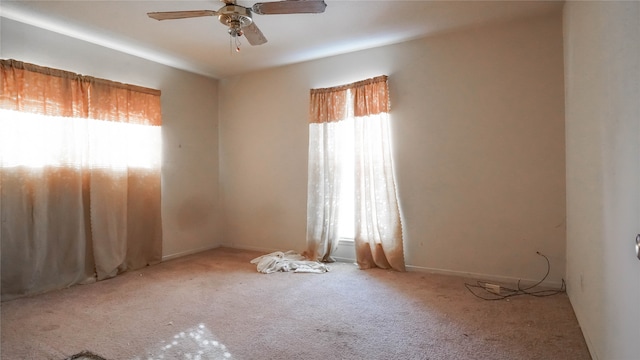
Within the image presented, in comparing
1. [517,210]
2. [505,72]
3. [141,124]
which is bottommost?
[517,210]

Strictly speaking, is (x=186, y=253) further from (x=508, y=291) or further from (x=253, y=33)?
(x=508, y=291)

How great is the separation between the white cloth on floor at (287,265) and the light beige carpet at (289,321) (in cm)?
25

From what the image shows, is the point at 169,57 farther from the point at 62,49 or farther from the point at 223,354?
the point at 223,354

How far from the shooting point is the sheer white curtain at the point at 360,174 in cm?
336


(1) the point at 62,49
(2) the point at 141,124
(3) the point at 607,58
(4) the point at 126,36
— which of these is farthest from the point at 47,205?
(3) the point at 607,58

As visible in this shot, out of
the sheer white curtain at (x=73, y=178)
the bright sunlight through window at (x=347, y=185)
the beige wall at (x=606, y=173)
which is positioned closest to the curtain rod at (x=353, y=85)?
the bright sunlight through window at (x=347, y=185)

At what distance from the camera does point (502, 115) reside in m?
2.95

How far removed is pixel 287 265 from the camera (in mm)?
3508

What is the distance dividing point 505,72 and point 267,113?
2.79m

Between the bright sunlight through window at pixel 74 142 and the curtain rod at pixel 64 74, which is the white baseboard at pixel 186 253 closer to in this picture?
the bright sunlight through window at pixel 74 142

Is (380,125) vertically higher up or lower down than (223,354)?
higher up

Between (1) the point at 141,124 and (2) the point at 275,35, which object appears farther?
(1) the point at 141,124

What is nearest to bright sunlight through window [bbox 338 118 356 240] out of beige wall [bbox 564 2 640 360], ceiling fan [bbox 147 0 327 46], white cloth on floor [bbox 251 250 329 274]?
white cloth on floor [bbox 251 250 329 274]

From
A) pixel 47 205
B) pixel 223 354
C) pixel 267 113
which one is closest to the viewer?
pixel 223 354
